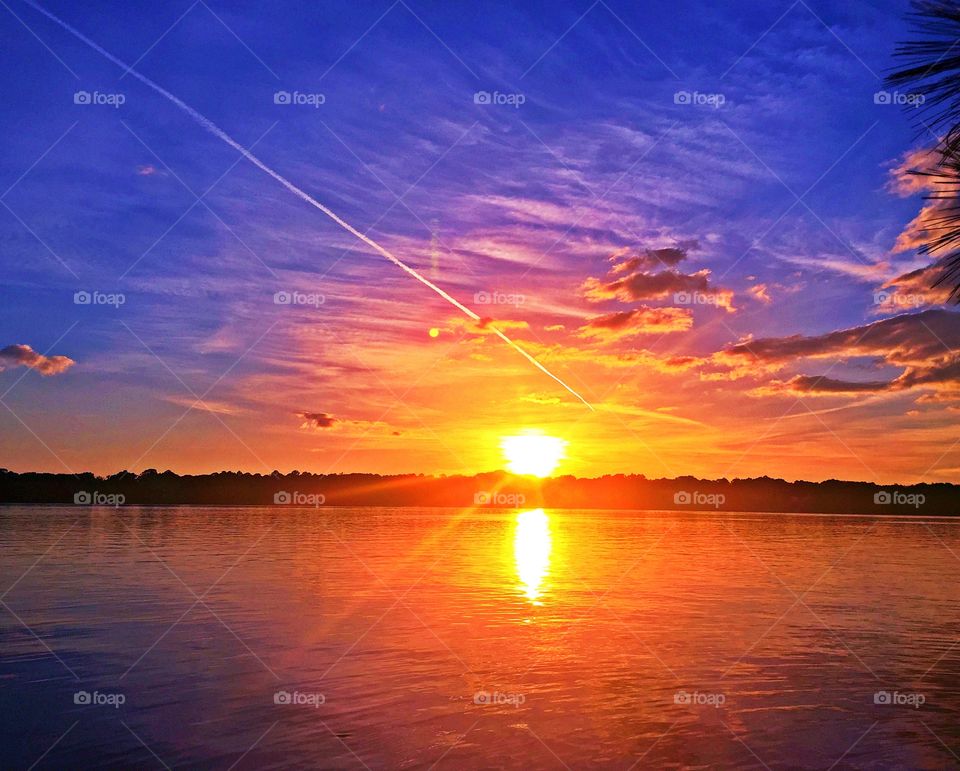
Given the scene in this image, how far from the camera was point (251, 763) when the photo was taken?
1320 centimetres

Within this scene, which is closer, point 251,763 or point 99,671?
point 251,763

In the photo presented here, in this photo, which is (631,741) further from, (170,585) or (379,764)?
(170,585)

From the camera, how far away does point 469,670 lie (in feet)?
67.2

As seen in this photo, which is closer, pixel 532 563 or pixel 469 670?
pixel 469 670

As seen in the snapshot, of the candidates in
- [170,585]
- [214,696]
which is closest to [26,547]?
[170,585]

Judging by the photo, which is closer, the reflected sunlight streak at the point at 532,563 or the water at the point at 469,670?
the water at the point at 469,670

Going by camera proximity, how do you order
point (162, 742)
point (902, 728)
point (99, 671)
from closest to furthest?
1. point (162, 742)
2. point (902, 728)
3. point (99, 671)

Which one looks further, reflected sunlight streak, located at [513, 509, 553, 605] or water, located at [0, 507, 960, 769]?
reflected sunlight streak, located at [513, 509, 553, 605]

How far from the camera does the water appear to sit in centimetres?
1432

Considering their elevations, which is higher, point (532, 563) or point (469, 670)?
point (532, 563)

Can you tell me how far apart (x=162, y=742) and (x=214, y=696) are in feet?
10.6

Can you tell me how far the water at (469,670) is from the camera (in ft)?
47.0

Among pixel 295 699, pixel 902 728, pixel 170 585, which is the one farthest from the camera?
pixel 170 585

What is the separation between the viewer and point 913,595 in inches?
1463
